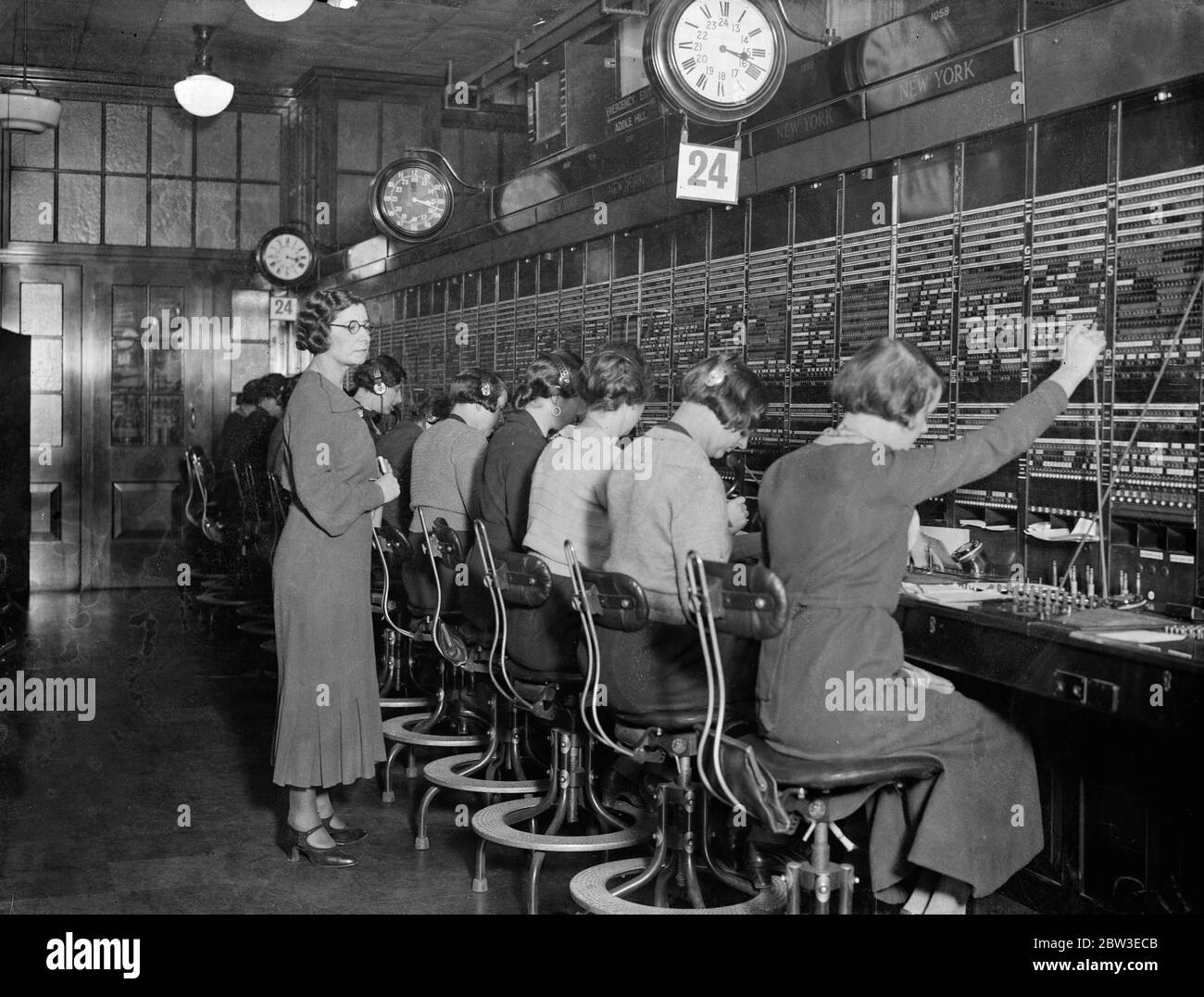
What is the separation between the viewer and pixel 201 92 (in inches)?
301

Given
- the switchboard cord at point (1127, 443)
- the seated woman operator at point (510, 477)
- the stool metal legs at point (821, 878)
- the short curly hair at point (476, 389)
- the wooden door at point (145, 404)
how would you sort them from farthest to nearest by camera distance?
1. the wooden door at point (145, 404)
2. the short curly hair at point (476, 389)
3. the seated woman operator at point (510, 477)
4. the switchboard cord at point (1127, 443)
5. the stool metal legs at point (821, 878)

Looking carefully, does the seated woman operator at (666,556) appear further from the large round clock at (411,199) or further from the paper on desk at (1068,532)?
the large round clock at (411,199)

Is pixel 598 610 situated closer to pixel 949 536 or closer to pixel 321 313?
pixel 321 313

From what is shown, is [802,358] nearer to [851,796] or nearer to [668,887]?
[668,887]

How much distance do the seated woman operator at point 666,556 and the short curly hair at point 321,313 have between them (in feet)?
3.76

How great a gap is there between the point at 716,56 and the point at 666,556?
2.33m

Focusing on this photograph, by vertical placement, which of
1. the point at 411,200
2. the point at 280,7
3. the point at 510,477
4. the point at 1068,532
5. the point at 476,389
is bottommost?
the point at 1068,532

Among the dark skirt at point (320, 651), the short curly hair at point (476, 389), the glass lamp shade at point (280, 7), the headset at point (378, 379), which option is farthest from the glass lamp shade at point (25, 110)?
the dark skirt at point (320, 651)

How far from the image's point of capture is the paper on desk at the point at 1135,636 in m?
2.89

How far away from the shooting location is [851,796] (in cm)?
293

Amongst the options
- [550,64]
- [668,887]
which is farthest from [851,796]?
[550,64]

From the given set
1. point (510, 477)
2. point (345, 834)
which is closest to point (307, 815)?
point (345, 834)

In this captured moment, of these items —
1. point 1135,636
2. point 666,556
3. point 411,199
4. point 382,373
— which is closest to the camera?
point 1135,636

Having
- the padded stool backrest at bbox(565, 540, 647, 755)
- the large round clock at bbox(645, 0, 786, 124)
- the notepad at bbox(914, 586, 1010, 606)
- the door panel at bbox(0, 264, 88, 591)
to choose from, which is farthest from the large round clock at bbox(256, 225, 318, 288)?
the notepad at bbox(914, 586, 1010, 606)
